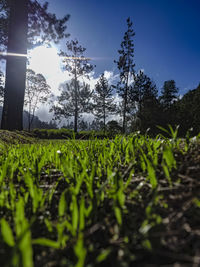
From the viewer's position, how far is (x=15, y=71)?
22.8ft

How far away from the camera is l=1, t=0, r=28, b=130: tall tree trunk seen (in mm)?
6707

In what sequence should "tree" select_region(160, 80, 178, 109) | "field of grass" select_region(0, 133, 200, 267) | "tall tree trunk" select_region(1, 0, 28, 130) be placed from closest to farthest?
"field of grass" select_region(0, 133, 200, 267) → "tall tree trunk" select_region(1, 0, 28, 130) → "tree" select_region(160, 80, 178, 109)

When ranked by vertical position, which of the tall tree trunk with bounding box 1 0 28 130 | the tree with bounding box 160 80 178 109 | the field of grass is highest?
the tree with bounding box 160 80 178 109

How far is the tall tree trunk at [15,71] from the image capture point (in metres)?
6.71

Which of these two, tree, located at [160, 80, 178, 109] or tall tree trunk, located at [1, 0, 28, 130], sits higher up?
tree, located at [160, 80, 178, 109]

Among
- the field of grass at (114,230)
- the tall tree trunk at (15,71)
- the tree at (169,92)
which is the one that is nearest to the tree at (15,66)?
the tall tree trunk at (15,71)

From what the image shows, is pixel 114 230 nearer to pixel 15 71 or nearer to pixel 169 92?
pixel 15 71

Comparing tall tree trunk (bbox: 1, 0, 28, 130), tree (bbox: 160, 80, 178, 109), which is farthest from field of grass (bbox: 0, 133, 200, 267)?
tree (bbox: 160, 80, 178, 109)

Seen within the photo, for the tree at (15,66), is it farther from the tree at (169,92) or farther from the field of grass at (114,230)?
the tree at (169,92)

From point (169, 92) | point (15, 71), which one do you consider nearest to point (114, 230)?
point (15, 71)

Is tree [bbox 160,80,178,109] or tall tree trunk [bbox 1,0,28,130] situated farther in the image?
tree [bbox 160,80,178,109]

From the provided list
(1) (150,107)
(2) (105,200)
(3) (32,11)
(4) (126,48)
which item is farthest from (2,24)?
(1) (150,107)

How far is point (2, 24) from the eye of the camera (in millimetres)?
10734

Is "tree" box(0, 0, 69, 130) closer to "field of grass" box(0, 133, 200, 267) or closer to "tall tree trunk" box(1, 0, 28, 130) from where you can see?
"tall tree trunk" box(1, 0, 28, 130)
